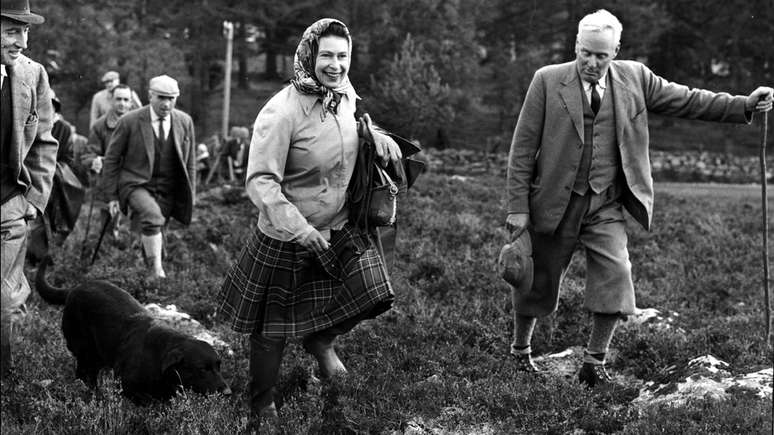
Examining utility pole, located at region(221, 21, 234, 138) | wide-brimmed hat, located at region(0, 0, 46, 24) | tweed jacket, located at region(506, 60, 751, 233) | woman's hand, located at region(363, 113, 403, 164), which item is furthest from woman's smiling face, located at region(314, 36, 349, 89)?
utility pole, located at region(221, 21, 234, 138)

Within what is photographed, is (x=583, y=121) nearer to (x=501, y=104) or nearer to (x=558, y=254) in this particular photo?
(x=558, y=254)

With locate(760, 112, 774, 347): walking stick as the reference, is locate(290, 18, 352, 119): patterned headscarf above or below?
above

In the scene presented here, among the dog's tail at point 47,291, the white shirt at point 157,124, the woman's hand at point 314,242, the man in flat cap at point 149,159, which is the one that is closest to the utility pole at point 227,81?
the man in flat cap at point 149,159

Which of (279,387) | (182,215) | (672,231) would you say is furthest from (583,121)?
(672,231)

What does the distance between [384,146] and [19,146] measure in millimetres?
1739

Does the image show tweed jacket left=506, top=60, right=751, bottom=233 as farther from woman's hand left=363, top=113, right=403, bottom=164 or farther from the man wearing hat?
the man wearing hat

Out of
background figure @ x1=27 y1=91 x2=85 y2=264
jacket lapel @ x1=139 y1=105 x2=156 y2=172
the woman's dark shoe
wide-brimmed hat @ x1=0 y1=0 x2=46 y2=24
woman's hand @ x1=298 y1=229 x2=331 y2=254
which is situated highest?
wide-brimmed hat @ x1=0 y1=0 x2=46 y2=24

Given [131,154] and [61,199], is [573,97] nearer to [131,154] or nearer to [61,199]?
[131,154]

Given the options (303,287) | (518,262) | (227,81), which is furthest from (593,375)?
(227,81)

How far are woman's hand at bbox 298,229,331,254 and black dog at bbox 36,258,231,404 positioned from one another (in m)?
1.02

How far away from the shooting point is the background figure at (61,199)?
9.74 metres

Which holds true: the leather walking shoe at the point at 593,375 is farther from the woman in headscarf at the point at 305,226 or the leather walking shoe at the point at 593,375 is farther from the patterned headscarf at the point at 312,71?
the patterned headscarf at the point at 312,71

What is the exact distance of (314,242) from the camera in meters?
4.72

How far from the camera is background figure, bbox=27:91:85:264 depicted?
9.74 metres
